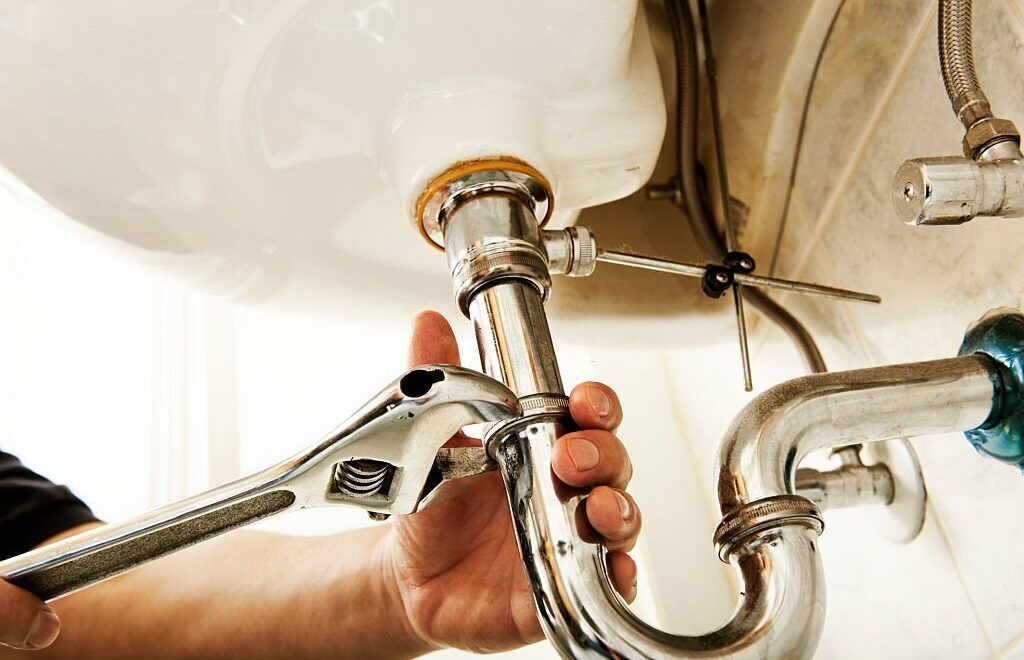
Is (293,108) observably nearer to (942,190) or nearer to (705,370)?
(942,190)

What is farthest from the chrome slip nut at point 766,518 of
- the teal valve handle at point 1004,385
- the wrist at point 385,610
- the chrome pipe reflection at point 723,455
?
the wrist at point 385,610

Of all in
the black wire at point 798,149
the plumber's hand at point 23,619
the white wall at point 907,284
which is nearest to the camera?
the plumber's hand at point 23,619

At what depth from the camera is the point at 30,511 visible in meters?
0.60

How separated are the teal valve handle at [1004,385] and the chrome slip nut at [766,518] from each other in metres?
0.11

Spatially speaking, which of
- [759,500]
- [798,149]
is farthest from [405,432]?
[798,149]

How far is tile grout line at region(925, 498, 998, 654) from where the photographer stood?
1.39ft

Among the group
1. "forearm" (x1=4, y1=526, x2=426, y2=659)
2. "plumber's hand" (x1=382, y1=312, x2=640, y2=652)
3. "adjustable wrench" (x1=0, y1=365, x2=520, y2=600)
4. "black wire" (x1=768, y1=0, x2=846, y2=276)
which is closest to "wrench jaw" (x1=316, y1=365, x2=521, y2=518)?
"adjustable wrench" (x1=0, y1=365, x2=520, y2=600)

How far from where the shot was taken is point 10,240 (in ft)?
3.34

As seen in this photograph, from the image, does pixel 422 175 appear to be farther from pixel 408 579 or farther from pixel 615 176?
pixel 408 579

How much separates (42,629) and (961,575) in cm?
44

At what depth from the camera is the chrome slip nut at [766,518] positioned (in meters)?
0.32

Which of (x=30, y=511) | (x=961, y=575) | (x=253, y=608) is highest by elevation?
(x=30, y=511)

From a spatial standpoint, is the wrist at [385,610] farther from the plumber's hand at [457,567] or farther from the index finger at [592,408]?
the index finger at [592,408]

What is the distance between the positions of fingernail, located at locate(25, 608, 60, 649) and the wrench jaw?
117mm
